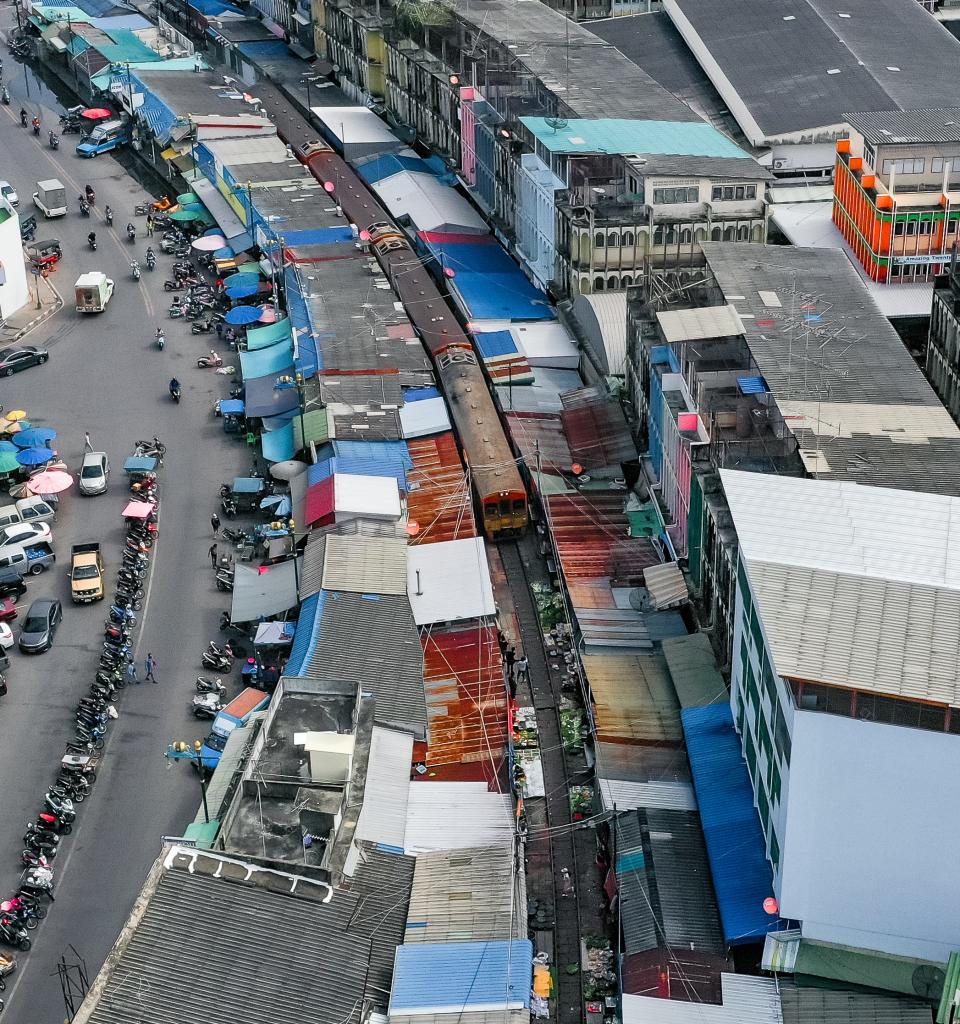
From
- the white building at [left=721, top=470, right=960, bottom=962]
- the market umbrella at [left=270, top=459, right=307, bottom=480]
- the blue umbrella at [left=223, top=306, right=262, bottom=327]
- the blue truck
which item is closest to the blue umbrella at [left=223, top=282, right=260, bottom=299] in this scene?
the blue umbrella at [left=223, top=306, right=262, bottom=327]

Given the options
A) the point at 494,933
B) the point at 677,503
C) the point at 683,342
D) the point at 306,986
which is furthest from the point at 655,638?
the point at 306,986

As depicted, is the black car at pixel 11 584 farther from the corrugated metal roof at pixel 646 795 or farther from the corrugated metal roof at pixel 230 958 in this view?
the corrugated metal roof at pixel 646 795

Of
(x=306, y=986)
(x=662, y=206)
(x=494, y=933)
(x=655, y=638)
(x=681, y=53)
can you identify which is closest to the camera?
(x=306, y=986)

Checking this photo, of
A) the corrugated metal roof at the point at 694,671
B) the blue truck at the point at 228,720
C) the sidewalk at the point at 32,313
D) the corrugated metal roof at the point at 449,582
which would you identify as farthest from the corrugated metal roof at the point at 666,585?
the sidewalk at the point at 32,313

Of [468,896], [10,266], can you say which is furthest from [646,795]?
[10,266]

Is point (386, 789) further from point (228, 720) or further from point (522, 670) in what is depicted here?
point (522, 670)

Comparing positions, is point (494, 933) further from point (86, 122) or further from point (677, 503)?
point (86, 122)

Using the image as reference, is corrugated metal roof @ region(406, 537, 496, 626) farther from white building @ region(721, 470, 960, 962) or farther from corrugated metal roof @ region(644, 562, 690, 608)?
white building @ region(721, 470, 960, 962)
